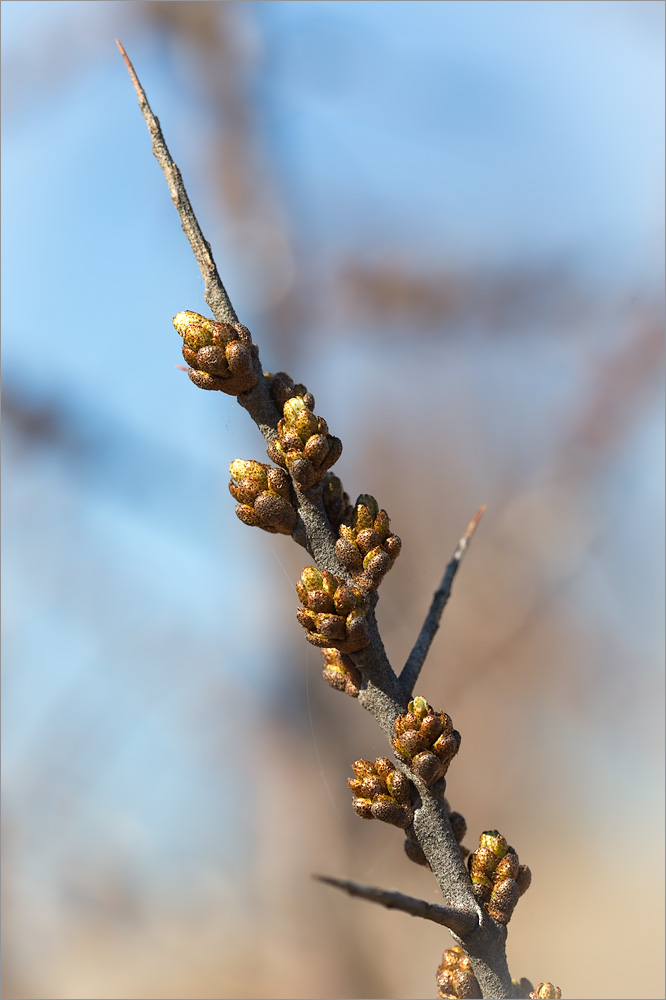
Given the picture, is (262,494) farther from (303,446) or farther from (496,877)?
(496,877)

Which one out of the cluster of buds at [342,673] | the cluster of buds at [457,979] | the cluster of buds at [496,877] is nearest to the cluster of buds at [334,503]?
the cluster of buds at [342,673]

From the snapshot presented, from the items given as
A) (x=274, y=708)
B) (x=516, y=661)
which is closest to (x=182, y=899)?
(x=274, y=708)

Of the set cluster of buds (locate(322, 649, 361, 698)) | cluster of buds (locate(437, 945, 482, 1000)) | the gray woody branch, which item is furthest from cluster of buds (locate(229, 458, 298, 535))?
cluster of buds (locate(437, 945, 482, 1000))

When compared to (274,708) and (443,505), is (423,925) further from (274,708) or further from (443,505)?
(443,505)

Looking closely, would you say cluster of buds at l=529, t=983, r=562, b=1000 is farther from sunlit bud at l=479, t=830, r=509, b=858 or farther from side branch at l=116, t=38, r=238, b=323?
side branch at l=116, t=38, r=238, b=323

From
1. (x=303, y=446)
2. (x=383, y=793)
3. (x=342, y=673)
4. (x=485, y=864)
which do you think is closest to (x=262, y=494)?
(x=303, y=446)

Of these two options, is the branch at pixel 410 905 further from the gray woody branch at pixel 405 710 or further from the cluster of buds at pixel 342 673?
the cluster of buds at pixel 342 673
